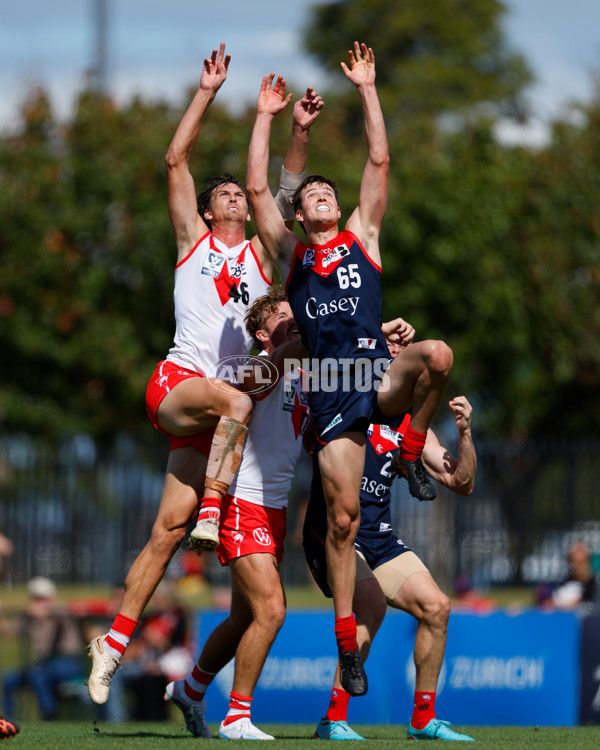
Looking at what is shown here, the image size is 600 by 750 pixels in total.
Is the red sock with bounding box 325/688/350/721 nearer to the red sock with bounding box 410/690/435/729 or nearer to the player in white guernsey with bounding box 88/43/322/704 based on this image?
the red sock with bounding box 410/690/435/729

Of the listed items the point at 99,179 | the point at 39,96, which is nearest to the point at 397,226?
the point at 99,179

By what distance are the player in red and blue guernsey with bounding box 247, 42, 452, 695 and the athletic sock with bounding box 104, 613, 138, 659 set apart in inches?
51.7

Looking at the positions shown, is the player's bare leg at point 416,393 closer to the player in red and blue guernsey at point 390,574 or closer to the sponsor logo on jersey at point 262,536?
the player in red and blue guernsey at point 390,574

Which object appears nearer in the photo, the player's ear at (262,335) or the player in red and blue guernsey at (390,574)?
the player in red and blue guernsey at (390,574)

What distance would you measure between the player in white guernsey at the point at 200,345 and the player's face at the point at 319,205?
15.8 inches

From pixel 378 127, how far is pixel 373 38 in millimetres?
35537

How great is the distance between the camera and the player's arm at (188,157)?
743 cm

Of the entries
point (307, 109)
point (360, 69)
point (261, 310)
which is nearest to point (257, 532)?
point (261, 310)

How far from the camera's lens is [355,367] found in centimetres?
671

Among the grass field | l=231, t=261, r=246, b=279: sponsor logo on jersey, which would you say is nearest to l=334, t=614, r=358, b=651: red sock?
the grass field

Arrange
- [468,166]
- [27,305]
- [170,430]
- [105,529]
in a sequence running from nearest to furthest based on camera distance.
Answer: [170,430] < [105,529] < [27,305] < [468,166]

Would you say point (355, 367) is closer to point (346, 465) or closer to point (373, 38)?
point (346, 465)

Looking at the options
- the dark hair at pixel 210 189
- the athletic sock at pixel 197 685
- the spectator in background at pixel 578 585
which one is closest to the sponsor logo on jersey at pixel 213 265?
the dark hair at pixel 210 189

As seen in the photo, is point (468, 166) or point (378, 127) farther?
point (468, 166)
